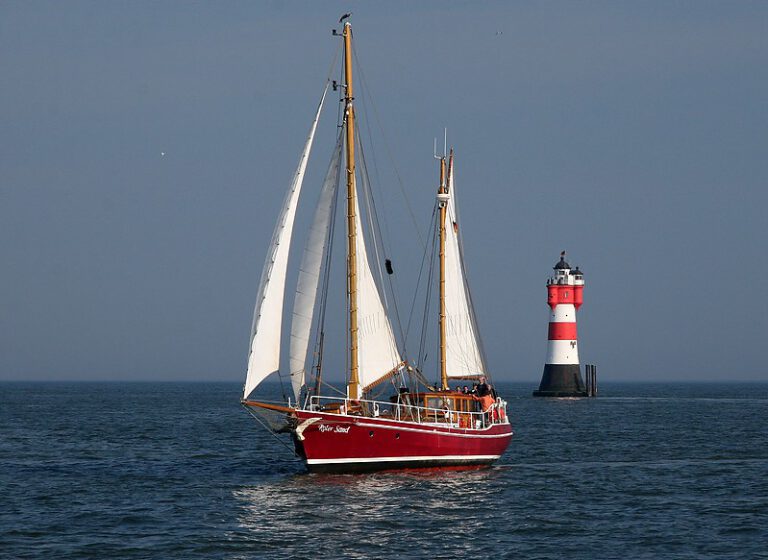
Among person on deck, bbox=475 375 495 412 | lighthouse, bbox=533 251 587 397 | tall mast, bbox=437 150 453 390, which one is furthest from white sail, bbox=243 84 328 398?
lighthouse, bbox=533 251 587 397

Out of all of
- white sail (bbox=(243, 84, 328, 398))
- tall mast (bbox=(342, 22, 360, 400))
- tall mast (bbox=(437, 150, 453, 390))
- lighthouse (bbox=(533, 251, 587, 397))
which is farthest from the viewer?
lighthouse (bbox=(533, 251, 587, 397))

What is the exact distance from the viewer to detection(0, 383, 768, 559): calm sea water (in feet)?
97.5

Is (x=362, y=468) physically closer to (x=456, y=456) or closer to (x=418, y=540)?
(x=456, y=456)

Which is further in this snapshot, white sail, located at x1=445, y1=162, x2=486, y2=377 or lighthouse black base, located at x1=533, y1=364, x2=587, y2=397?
lighthouse black base, located at x1=533, y1=364, x2=587, y2=397

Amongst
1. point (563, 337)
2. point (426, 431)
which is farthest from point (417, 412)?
point (563, 337)

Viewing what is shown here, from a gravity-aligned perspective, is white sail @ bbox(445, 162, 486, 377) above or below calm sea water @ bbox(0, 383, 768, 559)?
above

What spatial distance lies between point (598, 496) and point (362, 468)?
791 centimetres

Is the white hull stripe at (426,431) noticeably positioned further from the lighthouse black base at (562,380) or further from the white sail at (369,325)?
the lighthouse black base at (562,380)

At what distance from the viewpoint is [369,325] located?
43.0m

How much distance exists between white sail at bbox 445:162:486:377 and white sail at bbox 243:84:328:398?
13.6 m

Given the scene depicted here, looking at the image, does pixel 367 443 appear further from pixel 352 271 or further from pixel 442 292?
pixel 442 292

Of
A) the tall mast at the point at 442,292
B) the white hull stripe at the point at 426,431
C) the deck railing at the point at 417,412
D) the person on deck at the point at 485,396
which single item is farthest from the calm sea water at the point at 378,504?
the tall mast at the point at 442,292

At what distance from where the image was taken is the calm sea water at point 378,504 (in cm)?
2972

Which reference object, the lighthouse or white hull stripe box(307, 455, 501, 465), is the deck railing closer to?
white hull stripe box(307, 455, 501, 465)
